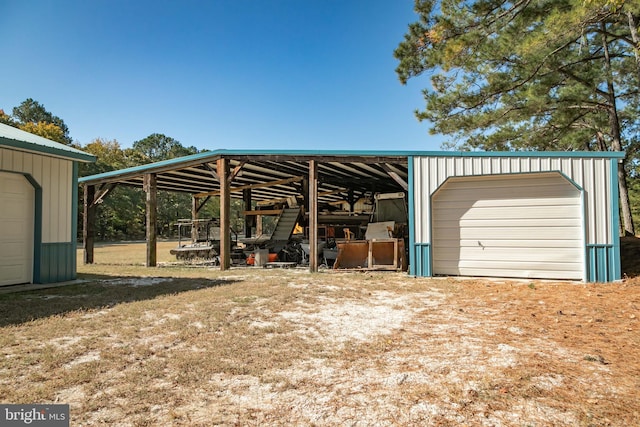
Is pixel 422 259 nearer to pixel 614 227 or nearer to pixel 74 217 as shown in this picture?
pixel 614 227

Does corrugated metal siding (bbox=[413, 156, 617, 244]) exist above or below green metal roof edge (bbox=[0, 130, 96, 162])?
below

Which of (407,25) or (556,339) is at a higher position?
(407,25)

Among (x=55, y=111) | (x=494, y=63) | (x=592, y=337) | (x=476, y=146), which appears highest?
(x=55, y=111)

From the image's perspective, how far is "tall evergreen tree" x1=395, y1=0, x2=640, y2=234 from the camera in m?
8.79

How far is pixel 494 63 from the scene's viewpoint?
1077 cm

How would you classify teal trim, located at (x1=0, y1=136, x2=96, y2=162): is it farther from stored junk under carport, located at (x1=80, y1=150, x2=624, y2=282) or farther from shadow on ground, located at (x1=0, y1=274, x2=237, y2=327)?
stored junk under carport, located at (x1=80, y1=150, x2=624, y2=282)

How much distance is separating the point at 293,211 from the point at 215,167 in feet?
12.8

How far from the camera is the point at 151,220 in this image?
456 inches

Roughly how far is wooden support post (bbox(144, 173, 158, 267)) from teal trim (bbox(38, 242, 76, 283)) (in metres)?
3.33

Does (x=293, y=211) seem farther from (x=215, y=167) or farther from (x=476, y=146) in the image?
(x=476, y=146)

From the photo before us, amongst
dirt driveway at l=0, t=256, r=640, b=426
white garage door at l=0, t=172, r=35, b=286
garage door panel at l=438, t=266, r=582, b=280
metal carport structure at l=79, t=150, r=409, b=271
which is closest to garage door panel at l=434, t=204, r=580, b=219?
garage door panel at l=438, t=266, r=582, b=280

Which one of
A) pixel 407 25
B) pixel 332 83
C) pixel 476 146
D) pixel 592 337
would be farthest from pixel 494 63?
pixel 592 337

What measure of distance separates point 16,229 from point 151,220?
4.32m

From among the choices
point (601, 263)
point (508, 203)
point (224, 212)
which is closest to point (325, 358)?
point (508, 203)
